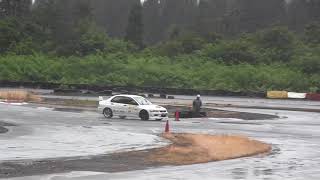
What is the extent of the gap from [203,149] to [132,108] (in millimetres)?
15816

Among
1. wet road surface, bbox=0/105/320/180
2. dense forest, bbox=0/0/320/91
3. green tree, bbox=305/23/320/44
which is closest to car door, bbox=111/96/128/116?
wet road surface, bbox=0/105/320/180

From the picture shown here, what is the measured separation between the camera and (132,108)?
36438mm

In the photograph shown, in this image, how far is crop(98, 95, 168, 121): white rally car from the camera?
35.9 metres

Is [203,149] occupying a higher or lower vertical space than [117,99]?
lower

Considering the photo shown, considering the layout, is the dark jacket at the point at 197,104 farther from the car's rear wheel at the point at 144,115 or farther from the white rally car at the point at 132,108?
the car's rear wheel at the point at 144,115

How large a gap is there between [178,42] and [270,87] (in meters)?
30.4

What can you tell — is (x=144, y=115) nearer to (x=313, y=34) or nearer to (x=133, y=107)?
(x=133, y=107)

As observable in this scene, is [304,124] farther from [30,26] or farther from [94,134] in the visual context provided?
[30,26]

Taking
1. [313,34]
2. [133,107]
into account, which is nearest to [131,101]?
[133,107]

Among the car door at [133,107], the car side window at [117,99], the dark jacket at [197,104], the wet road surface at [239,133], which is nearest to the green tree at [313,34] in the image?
the wet road surface at [239,133]

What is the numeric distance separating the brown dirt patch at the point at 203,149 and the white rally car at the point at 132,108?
33.5 ft

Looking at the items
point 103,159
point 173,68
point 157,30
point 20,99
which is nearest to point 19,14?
point 173,68

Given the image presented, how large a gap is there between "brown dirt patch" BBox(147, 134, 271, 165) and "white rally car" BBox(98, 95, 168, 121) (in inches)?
401

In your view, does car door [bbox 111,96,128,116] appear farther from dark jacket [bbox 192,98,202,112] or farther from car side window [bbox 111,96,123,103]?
dark jacket [bbox 192,98,202,112]
